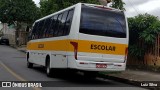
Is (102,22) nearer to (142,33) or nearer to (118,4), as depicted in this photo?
Result: (142,33)

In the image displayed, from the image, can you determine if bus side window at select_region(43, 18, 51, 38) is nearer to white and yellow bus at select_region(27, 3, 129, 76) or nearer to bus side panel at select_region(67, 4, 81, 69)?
white and yellow bus at select_region(27, 3, 129, 76)

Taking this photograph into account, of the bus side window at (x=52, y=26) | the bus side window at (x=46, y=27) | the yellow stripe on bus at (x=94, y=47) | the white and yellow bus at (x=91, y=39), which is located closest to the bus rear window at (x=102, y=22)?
the white and yellow bus at (x=91, y=39)

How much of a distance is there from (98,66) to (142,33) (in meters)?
5.72

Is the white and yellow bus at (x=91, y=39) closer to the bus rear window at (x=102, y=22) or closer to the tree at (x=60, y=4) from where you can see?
the bus rear window at (x=102, y=22)

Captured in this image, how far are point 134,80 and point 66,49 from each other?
2.86 m

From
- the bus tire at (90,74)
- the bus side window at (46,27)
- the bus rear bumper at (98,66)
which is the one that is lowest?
the bus tire at (90,74)

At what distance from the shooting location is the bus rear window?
14020mm

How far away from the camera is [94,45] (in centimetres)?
1399

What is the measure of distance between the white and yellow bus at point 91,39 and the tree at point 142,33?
398cm

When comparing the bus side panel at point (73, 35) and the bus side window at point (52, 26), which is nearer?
the bus side panel at point (73, 35)

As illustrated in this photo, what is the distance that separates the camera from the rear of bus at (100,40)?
13.8 metres

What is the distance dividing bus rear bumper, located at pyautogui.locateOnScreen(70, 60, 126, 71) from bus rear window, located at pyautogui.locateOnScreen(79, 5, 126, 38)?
42.4 inches

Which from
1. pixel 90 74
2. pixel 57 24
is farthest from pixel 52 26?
pixel 90 74

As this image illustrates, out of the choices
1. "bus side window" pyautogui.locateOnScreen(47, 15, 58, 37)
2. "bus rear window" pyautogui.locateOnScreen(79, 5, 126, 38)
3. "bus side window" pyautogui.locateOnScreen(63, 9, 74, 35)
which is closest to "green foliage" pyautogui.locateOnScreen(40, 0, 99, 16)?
"bus side window" pyautogui.locateOnScreen(47, 15, 58, 37)
